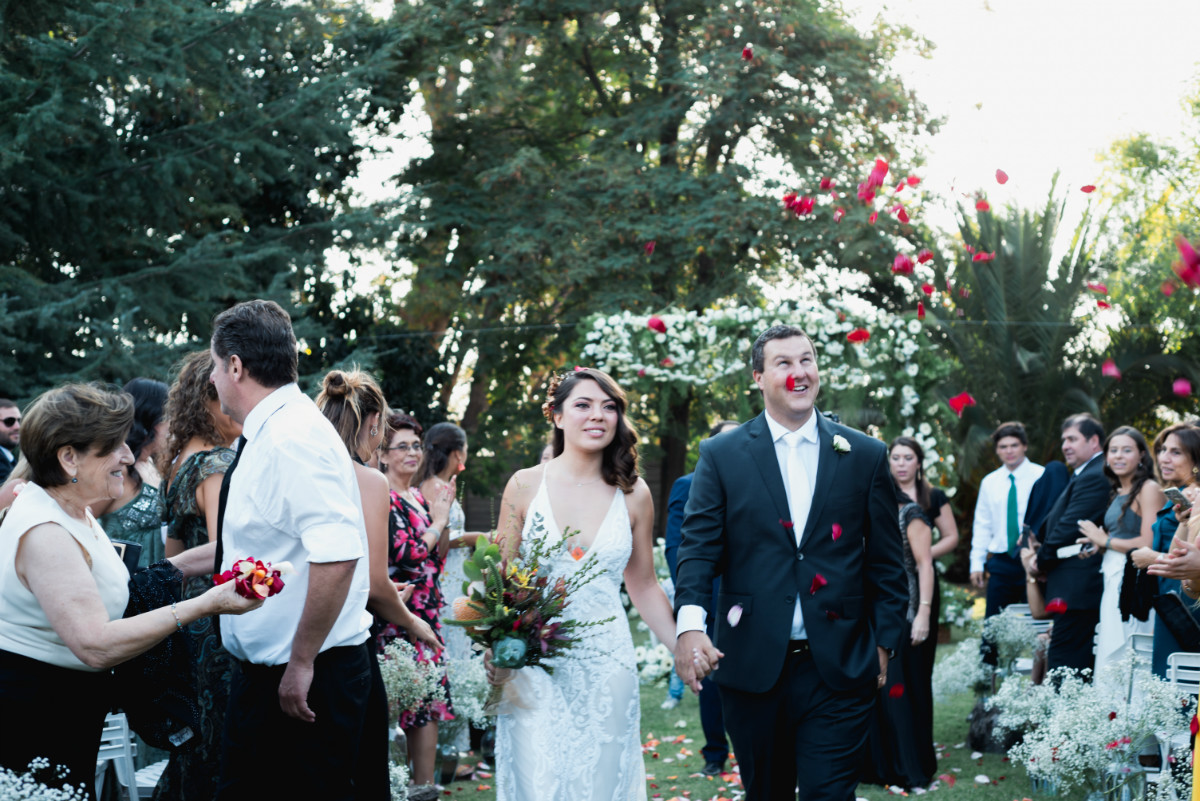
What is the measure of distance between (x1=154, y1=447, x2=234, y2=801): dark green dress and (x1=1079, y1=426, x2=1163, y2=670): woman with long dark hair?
213 inches

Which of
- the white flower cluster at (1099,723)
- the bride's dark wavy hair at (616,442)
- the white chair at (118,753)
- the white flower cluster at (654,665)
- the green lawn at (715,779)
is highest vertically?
the bride's dark wavy hair at (616,442)

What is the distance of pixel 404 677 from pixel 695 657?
6.83 feet

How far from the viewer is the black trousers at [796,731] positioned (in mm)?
4125

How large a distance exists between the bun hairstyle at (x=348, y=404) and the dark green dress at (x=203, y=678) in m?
0.85

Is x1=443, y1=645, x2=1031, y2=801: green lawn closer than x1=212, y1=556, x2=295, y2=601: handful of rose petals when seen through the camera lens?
No

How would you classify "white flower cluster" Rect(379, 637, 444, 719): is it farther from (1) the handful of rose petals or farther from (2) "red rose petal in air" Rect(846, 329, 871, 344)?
Answer: (2) "red rose petal in air" Rect(846, 329, 871, 344)

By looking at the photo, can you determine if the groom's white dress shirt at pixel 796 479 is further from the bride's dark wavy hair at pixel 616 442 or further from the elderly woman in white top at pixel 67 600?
the elderly woman in white top at pixel 67 600

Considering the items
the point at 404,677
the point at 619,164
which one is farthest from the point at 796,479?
the point at 619,164

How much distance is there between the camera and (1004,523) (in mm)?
10031

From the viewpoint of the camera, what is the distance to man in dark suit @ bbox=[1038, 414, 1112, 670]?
25.0 ft

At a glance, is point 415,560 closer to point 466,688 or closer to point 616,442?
point 466,688

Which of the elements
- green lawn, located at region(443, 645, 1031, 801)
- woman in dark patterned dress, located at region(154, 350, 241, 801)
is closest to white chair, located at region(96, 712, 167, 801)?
woman in dark patterned dress, located at region(154, 350, 241, 801)

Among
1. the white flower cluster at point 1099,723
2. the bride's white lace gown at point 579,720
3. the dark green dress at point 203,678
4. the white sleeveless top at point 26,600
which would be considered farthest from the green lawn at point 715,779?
the white sleeveless top at point 26,600

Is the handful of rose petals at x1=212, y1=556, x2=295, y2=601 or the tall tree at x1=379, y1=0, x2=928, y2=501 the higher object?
the tall tree at x1=379, y1=0, x2=928, y2=501
